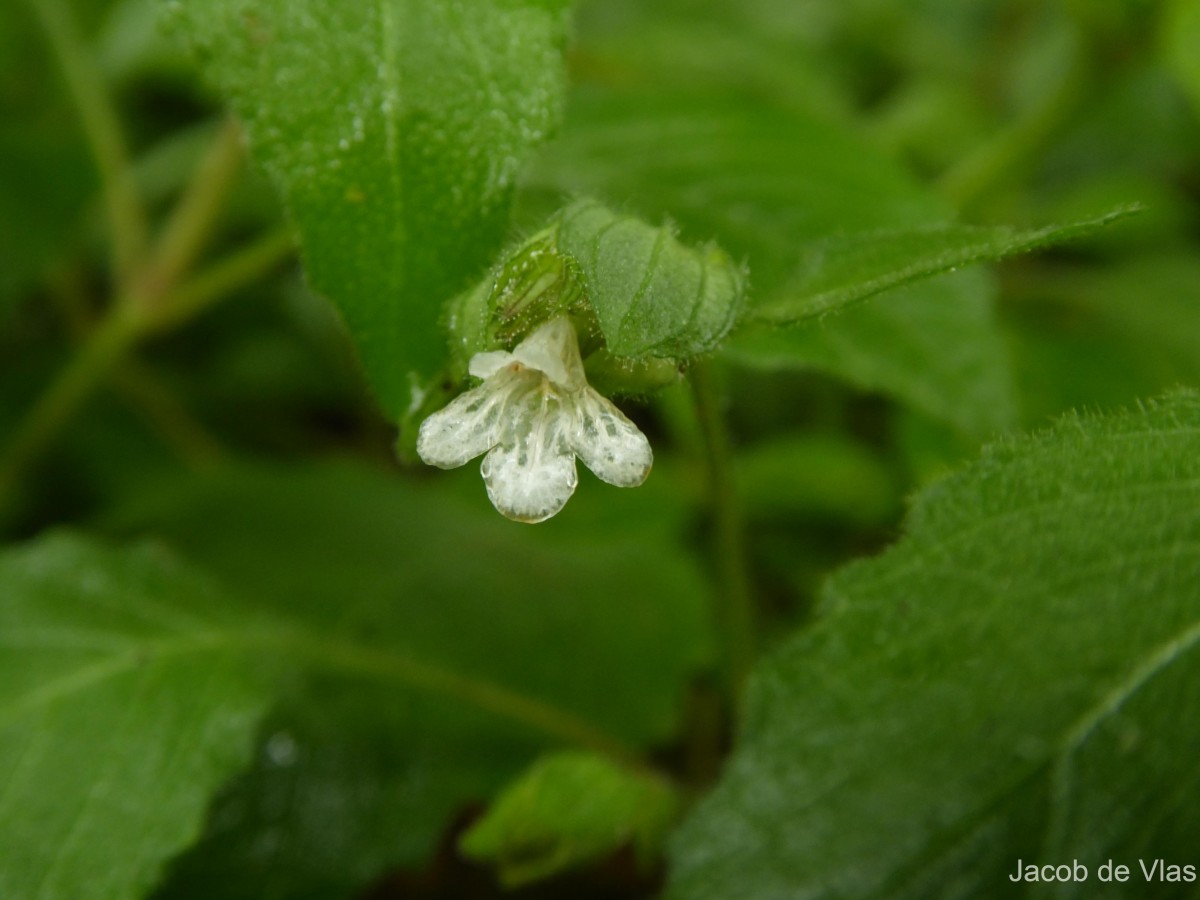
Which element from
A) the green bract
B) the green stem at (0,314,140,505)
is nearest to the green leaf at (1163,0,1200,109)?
the green bract

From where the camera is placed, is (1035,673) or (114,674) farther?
(114,674)

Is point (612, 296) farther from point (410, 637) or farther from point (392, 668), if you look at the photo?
point (410, 637)

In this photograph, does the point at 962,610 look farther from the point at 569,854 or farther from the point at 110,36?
the point at 110,36

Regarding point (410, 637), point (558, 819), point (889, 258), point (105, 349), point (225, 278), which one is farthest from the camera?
point (105, 349)

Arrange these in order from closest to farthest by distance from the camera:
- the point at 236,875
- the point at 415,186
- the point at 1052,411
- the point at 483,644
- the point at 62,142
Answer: the point at 415,186
the point at 236,875
the point at 483,644
the point at 1052,411
the point at 62,142

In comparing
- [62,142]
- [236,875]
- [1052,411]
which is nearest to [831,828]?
[236,875]

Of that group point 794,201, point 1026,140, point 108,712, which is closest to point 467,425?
point 108,712

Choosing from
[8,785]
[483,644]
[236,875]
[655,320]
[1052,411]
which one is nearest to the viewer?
[655,320]
